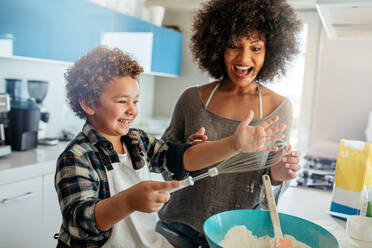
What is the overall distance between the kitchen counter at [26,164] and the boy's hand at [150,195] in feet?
3.81

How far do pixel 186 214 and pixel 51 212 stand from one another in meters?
1.08

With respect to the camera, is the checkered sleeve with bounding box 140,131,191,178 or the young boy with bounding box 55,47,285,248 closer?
the young boy with bounding box 55,47,285,248

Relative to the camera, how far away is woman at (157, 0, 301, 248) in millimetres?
1042

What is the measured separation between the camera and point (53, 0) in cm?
200

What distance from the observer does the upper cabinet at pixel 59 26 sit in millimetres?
1831

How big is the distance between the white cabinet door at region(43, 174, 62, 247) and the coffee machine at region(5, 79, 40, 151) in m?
0.28

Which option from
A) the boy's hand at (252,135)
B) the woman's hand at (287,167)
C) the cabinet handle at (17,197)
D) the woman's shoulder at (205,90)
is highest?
the woman's shoulder at (205,90)

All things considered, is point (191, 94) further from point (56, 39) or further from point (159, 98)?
point (159, 98)

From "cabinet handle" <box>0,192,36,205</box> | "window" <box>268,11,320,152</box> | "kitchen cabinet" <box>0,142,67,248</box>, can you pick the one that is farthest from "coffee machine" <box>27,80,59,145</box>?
"window" <box>268,11,320,152</box>

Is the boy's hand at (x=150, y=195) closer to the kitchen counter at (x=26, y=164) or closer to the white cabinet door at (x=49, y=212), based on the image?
the kitchen counter at (x=26, y=164)

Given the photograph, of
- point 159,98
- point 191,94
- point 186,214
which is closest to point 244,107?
point 191,94

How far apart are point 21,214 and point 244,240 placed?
1285mm

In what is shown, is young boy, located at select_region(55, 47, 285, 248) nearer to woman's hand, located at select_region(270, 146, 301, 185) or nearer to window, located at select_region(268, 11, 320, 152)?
woman's hand, located at select_region(270, 146, 301, 185)

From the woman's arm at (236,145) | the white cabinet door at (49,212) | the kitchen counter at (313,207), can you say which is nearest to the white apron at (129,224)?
the woman's arm at (236,145)
